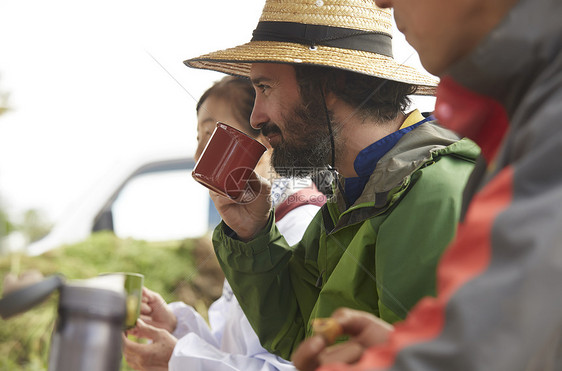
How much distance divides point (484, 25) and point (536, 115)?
147mm

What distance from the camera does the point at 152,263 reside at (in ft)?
7.77

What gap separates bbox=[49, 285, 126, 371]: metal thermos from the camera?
56cm

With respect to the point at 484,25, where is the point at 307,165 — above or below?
below

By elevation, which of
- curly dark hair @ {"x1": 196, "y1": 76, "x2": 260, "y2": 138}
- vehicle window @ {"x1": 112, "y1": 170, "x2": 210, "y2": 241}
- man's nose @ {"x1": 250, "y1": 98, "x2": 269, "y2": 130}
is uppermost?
man's nose @ {"x1": 250, "y1": 98, "x2": 269, "y2": 130}

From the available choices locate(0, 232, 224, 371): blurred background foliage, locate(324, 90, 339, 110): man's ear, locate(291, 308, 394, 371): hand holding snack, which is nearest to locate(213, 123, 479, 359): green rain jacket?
locate(324, 90, 339, 110): man's ear

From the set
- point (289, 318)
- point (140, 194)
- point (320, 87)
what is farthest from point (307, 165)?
point (140, 194)

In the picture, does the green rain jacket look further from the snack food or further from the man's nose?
the snack food

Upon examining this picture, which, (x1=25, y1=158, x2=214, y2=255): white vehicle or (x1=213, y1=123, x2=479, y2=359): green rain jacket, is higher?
(x1=213, y1=123, x2=479, y2=359): green rain jacket

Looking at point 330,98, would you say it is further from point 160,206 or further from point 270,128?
point 160,206

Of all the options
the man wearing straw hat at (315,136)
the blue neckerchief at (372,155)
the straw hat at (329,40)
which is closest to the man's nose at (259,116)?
the man wearing straw hat at (315,136)

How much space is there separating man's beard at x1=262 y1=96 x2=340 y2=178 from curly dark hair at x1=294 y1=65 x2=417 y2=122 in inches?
1.4

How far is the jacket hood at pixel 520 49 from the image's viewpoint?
526 millimetres

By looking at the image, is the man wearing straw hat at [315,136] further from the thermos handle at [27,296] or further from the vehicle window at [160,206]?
the thermos handle at [27,296]

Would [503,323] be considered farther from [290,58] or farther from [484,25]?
[290,58]
